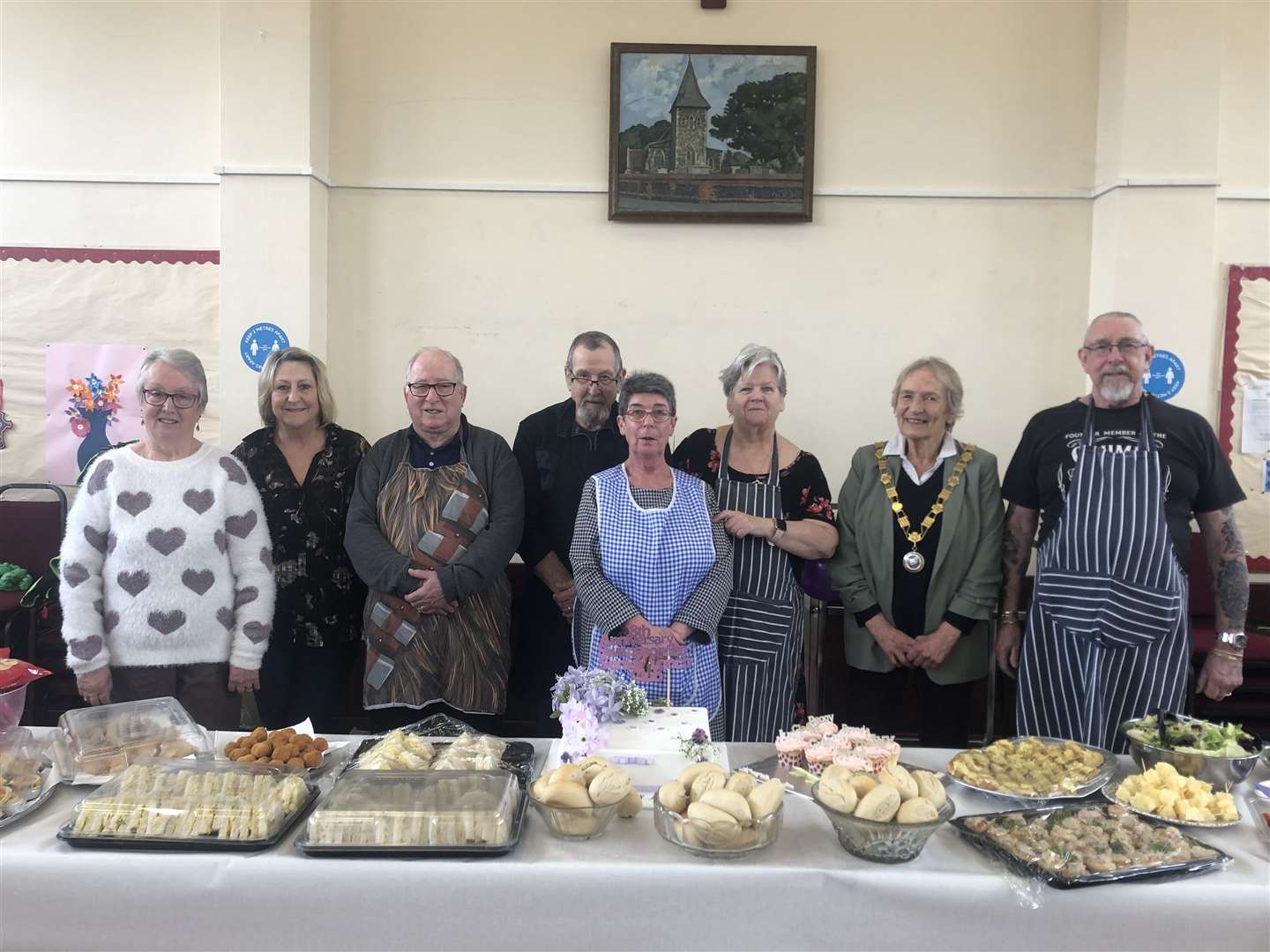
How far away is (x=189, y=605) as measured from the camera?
2.46 meters

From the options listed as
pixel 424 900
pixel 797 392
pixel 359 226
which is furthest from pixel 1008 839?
pixel 359 226

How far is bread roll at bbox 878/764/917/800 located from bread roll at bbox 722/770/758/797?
225 mm

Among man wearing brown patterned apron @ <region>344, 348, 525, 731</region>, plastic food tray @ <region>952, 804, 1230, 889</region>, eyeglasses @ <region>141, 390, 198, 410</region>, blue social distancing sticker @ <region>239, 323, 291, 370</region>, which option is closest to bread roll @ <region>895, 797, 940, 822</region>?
plastic food tray @ <region>952, 804, 1230, 889</region>

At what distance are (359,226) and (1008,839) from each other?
12.2 ft

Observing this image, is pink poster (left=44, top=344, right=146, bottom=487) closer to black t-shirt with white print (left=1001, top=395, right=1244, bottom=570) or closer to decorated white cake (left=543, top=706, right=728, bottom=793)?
decorated white cake (left=543, top=706, right=728, bottom=793)

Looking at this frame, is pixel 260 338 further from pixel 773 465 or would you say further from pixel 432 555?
pixel 773 465

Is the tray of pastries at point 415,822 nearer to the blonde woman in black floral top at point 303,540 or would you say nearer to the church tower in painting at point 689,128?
the blonde woman in black floral top at point 303,540

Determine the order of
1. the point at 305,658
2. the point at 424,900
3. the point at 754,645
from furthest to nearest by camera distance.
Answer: the point at 305,658
the point at 754,645
the point at 424,900

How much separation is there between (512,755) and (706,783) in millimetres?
525

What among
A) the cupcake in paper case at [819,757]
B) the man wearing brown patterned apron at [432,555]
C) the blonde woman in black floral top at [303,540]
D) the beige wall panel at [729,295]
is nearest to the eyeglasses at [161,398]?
the blonde woman in black floral top at [303,540]

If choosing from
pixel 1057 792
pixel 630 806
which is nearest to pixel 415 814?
pixel 630 806

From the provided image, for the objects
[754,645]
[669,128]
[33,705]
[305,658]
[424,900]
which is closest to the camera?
[424,900]

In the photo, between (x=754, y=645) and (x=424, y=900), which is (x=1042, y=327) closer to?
(x=754, y=645)

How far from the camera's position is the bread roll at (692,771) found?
1621 millimetres
